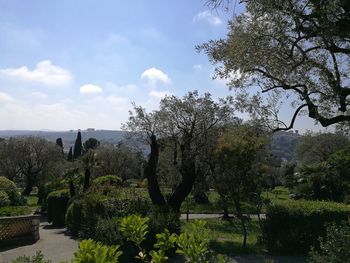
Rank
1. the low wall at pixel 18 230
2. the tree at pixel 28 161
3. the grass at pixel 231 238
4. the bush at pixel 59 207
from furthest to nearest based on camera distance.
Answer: the tree at pixel 28 161, the bush at pixel 59 207, the low wall at pixel 18 230, the grass at pixel 231 238

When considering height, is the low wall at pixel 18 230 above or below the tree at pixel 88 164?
below

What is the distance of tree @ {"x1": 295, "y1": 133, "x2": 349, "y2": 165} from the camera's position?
52.4 m

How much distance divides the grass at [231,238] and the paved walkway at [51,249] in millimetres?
4451

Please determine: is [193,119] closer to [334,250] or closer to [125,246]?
[125,246]

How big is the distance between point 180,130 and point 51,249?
26.9ft

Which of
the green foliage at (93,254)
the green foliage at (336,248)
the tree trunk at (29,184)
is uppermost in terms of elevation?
the green foliage at (93,254)

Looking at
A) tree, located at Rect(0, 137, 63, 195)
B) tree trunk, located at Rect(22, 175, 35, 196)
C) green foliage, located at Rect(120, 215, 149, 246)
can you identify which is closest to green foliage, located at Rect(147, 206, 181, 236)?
green foliage, located at Rect(120, 215, 149, 246)

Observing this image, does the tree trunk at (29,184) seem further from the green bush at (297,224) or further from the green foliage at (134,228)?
the green foliage at (134,228)

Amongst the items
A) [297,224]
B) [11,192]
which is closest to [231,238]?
[297,224]

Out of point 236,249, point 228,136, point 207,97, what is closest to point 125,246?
point 236,249

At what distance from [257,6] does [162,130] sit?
12865 millimetres

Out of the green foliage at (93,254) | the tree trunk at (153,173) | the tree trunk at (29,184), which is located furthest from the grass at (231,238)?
the tree trunk at (29,184)

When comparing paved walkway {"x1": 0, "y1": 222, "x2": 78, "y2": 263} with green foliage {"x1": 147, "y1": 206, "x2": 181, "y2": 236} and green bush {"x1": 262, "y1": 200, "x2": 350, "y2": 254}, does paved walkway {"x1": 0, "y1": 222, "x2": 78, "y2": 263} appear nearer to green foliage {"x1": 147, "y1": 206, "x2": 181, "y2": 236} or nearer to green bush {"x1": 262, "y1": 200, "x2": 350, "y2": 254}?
green foliage {"x1": 147, "y1": 206, "x2": 181, "y2": 236}

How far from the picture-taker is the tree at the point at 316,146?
2062 inches
